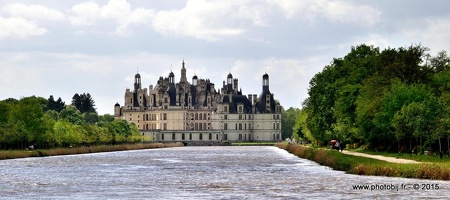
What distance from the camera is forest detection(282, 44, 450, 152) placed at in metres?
73.0

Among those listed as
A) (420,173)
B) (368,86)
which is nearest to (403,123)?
(368,86)

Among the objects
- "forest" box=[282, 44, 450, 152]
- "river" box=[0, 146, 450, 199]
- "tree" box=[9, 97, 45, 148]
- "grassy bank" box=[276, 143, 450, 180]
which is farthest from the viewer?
"tree" box=[9, 97, 45, 148]

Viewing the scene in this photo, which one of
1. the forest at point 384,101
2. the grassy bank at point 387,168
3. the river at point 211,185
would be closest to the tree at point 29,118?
the forest at point 384,101

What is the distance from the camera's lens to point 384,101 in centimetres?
8100

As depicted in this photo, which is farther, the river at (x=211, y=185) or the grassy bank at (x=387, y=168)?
the grassy bank at (x=387, y=168)

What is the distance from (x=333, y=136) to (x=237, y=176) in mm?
44577

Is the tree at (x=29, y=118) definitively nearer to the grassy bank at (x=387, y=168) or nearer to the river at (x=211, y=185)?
the river at (x=211, y=185)

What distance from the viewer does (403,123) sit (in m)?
74.4

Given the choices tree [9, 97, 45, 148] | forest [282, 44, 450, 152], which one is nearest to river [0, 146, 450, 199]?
forest [282, 44, 450, 152]

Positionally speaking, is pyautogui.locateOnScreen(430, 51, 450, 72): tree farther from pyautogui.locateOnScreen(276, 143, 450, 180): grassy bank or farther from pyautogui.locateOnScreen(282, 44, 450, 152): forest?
pyautogui.locateOnScreen(276, 143, 450, 180): grassy bank

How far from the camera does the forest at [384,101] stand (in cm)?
7300

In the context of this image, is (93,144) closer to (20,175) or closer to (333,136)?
(333,136)

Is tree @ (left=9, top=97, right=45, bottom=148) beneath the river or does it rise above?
above

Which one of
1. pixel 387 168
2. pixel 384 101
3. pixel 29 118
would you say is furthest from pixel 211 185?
pixel 29 118
